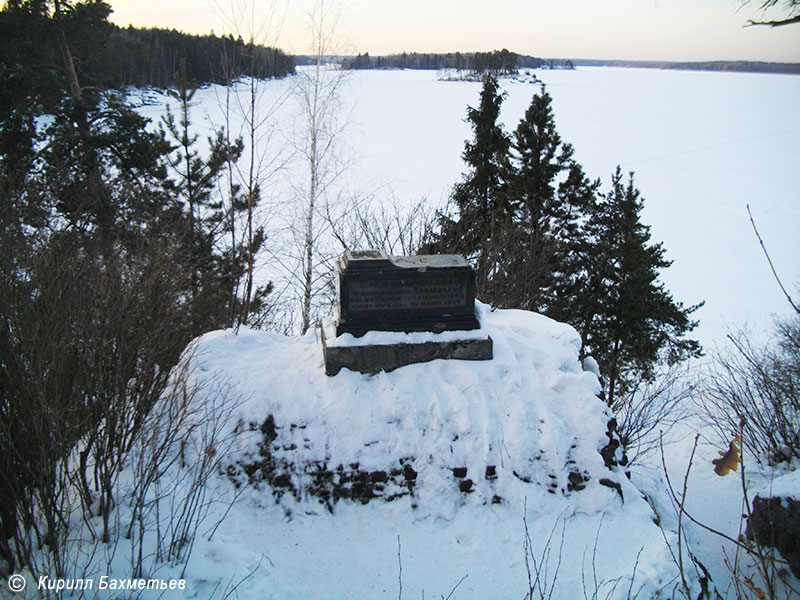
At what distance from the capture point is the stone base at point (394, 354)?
7.02 metres

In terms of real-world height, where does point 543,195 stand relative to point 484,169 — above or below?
below

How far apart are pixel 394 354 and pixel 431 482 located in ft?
5.34

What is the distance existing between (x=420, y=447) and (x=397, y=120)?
181ft

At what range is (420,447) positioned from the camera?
21.1 ft

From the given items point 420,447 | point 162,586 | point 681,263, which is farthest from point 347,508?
point 681,263

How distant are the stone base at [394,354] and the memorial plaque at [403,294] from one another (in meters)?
0.24

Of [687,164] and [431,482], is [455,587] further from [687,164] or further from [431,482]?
[687,164]

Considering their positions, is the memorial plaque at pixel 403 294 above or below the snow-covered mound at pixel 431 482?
above

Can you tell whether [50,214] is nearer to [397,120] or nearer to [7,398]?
[7,398]

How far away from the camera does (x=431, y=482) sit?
20.6 feet

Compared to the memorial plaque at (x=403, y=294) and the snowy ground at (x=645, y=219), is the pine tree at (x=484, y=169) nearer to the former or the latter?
the snowy ground at (x=645, y=219)

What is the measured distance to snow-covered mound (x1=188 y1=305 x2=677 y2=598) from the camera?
5395 mm

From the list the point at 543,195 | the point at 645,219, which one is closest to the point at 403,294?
the point at 543,195

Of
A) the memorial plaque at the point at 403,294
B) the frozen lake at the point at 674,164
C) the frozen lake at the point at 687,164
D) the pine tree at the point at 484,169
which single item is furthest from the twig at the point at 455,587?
the frozen lake at the point at 687,164
